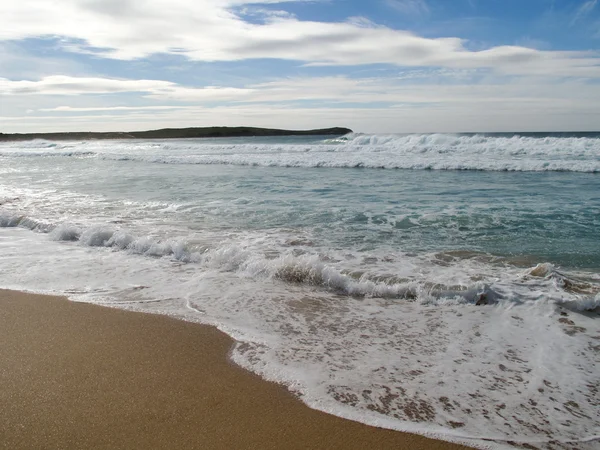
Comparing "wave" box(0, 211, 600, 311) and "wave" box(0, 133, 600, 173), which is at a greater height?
"wave" box(0, 133, 600, 173)

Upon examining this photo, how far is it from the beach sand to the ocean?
0.18m

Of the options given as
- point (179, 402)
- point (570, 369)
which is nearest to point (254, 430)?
point (179, 402)

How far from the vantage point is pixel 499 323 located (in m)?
4.25

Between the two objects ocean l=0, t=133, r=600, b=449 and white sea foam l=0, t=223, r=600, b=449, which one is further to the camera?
ocean l=0, t=133, r=600, b=449

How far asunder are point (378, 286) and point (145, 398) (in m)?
2.87

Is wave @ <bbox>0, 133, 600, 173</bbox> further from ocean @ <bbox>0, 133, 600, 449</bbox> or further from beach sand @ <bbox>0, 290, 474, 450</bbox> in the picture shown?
beach sand @ <bbox>0, 290, 474, 450</bbox>

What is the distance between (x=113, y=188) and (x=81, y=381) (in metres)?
12.2

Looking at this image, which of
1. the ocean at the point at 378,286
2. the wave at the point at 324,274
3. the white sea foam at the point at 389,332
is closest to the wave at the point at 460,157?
the ocean at the point at 378,286

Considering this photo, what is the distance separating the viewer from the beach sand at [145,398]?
8.43 ft

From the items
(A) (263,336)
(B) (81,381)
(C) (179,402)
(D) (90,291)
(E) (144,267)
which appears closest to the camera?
(C) (179,402)

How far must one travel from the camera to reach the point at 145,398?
295cm

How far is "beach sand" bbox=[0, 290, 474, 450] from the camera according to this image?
101 inches

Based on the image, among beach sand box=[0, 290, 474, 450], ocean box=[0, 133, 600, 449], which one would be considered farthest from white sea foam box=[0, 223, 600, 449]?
beach sand box=[0, 290, 474, 450]

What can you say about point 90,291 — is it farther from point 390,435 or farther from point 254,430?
point 390,435
